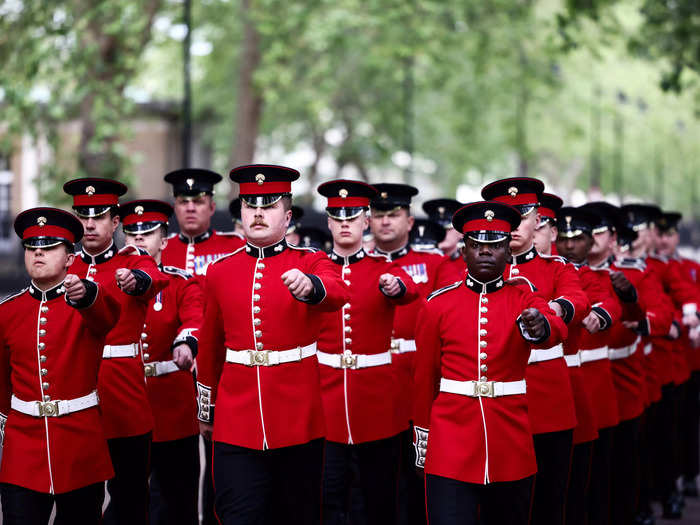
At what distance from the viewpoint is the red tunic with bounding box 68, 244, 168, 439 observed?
Result: 6500mm

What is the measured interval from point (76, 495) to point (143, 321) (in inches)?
54.4

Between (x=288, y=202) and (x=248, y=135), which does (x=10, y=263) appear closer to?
(x=248, y=135)

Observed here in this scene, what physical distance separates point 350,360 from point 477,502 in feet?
5.89

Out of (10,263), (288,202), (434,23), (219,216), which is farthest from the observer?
(10,263)

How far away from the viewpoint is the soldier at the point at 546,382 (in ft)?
21.1

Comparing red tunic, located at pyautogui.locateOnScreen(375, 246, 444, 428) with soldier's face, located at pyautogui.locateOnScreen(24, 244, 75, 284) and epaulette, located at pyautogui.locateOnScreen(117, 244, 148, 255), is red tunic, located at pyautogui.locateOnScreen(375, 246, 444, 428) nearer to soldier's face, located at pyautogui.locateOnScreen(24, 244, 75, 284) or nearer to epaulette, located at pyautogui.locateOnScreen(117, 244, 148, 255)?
epaulette, located at pyautogui.locateOnScreen(117, 244, 148, 255)

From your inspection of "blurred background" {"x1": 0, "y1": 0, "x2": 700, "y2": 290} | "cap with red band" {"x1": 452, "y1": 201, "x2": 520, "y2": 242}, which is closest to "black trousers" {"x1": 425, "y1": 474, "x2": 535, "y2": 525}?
"cap with red band" {"x1": 452, "y1": 201, "x2": 520, "y2": 242}

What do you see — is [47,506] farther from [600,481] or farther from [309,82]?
[309,82]

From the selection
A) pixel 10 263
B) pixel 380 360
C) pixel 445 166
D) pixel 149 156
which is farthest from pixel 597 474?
pixel 445 166

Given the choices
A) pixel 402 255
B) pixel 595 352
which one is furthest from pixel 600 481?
pixel 402 255

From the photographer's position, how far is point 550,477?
21.4 ft

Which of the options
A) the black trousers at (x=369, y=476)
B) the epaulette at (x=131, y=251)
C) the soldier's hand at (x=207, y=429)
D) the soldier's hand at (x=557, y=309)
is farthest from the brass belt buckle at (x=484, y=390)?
the epaulette at (x=131, y=251)

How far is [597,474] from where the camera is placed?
761 centimetres

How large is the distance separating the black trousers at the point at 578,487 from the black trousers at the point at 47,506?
3.07 metres
